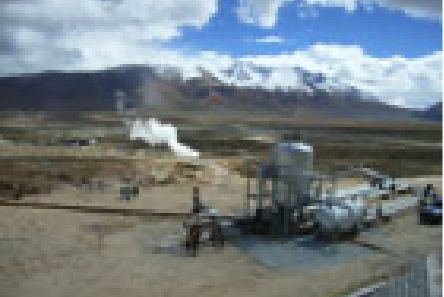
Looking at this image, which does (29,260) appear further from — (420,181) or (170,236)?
(420,181)

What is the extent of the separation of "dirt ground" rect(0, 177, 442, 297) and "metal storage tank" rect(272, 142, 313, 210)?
1.02 metres

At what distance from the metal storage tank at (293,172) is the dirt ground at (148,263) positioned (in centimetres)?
102

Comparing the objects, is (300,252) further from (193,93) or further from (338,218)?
(193,93)

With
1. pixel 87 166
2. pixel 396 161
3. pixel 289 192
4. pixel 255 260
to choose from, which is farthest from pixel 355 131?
pixel 255 260

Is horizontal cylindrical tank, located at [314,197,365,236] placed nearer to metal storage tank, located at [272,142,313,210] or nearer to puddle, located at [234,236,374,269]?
puddle, located at [234,236,374,269]

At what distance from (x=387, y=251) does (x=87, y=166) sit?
253 inches

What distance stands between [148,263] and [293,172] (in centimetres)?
227

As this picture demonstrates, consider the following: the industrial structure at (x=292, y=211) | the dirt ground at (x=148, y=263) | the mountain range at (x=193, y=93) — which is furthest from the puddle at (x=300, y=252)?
the mountain range at (x=193, y=93)

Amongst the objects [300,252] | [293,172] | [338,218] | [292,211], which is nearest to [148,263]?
[300,252]

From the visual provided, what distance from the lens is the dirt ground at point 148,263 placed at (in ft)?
18.1

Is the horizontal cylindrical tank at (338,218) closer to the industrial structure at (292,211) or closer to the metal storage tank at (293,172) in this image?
the industrial structure at (292,211)

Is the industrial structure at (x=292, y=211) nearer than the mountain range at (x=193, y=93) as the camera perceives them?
Yes

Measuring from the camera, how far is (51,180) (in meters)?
10.4

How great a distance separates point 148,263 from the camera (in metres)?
6.19
